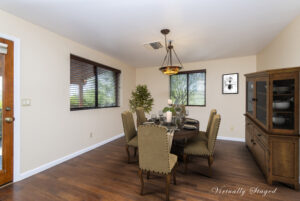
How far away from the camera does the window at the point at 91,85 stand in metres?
3.19

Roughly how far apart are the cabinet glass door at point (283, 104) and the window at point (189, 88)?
8.23 feet

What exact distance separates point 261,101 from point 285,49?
3.48ft

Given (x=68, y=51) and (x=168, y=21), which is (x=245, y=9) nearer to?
(x=168, y=21)

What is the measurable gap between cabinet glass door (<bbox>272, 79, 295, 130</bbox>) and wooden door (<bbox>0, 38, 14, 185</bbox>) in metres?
3.92

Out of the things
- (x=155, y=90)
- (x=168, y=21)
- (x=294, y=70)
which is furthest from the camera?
(x=155, y=90)

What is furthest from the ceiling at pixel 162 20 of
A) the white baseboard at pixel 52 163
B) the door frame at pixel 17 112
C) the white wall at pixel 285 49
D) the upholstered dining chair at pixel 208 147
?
the white baseboard at pixel 52 163

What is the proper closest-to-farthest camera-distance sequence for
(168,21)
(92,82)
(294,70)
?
(294,70)
(168,21)
(92,82)

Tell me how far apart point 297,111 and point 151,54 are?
3.13 meters

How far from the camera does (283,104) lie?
207 centimetres

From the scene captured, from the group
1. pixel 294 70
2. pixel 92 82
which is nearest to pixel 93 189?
pixel 92 82

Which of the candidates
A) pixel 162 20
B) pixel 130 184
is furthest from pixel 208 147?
pixel 162 20

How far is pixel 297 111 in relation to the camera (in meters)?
1.93

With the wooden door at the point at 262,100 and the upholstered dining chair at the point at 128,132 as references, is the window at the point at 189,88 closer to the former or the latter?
the wooden door at the point at 262,100

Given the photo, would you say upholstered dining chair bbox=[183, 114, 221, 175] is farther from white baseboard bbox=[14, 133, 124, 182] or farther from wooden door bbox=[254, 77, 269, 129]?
white baseboard bbox=[14, 133, 124, 182]
